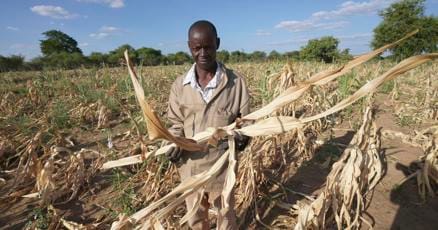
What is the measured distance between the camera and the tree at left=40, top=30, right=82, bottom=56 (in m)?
42.1

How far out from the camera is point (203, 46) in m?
1.37

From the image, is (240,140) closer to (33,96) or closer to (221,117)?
(221,117)

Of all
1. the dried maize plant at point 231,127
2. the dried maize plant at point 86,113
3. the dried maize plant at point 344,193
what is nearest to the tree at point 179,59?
the dried maize plant at point 86,113

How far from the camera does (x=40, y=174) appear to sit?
2.36 m

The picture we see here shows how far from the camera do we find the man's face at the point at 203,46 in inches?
53.3

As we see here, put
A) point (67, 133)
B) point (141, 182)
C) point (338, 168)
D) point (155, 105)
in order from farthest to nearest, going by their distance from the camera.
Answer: point (155, 105) → point (67, 133) → point (141, 182) → point (338, 168)

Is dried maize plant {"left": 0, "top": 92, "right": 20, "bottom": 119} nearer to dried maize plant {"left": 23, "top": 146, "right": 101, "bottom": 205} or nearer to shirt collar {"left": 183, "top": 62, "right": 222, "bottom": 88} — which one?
dried maize plant {"left": 23, "top": 146, "right": 101, "bottom": 205}

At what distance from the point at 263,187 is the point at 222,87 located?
1343 mm

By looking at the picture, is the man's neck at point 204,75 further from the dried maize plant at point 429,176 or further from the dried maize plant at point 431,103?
the dried maize plant at point 431,103

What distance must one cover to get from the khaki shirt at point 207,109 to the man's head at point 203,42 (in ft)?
0.40

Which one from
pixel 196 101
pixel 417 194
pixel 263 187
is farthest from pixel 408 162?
pixel 196 101

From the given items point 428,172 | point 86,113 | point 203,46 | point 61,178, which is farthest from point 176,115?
point 86,113

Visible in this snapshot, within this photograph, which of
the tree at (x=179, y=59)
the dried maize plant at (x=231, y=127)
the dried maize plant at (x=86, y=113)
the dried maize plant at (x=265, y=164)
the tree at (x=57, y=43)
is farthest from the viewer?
the tree at (x=57, y=43)

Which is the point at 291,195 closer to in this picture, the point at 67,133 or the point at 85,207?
the point at 85,207
